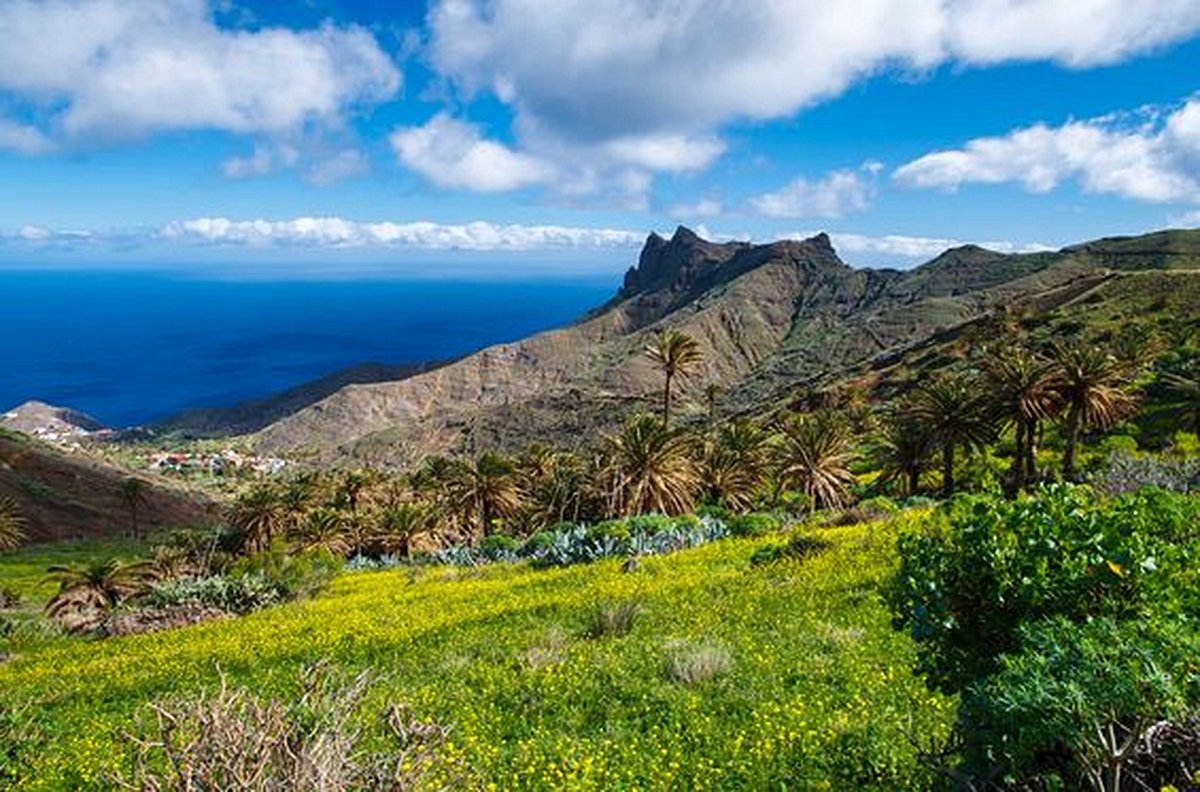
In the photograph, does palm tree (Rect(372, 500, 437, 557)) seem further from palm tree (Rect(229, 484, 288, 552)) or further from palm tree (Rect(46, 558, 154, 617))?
palm tree (Rect(46, 558, 154, 617))

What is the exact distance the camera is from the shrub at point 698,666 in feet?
34.7

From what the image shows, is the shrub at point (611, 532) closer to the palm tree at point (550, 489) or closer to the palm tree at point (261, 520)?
the palm tree at point (550, 489)

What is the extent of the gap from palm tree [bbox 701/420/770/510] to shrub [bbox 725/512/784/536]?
15.3m

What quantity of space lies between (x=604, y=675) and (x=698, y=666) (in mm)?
1409

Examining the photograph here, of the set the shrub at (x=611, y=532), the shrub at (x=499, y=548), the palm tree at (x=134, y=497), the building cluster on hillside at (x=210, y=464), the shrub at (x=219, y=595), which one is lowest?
the building cluster on hillside at (x=210, y=464)

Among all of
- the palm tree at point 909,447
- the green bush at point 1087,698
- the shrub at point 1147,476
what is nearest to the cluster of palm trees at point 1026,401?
the palm tree at point 909,447

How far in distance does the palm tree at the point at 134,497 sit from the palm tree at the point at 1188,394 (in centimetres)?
9089

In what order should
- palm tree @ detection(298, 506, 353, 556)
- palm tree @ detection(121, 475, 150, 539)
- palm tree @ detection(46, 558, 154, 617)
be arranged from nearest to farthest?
palm tree @ detection(46, 558, 154, 617)
palm tree @ detection(298, 506, 353, 556)
palm tree @ detection(121, 475, 150, 539)

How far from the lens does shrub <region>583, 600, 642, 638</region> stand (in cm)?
1398

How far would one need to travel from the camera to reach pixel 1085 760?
4387 mm

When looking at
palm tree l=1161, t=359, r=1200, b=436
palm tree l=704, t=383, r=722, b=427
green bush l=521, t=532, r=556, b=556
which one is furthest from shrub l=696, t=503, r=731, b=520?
palm tree l=704, t=383, r=722, b=427

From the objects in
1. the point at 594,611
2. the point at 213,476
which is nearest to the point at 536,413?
the point at 213,476

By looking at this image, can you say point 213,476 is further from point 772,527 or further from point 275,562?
point 772,527

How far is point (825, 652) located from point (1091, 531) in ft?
20.8
